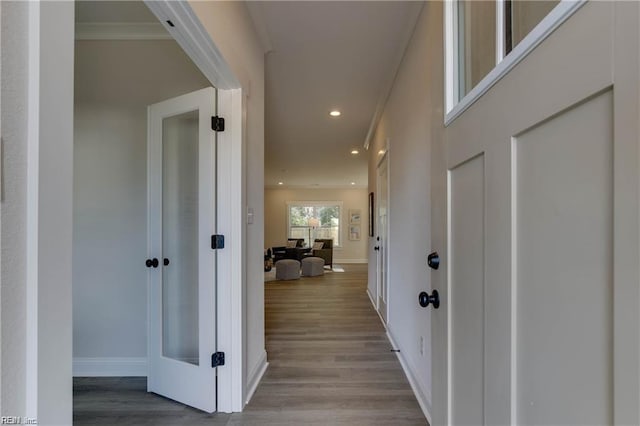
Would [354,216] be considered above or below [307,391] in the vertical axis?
above

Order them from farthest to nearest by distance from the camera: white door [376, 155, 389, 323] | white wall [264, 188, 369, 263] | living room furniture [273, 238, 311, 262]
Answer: white wall [264, 188, 369, 263]
living room furniture [273, 238, 311, 262]
white door [376, 155, 389, 323]

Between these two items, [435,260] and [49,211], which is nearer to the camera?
[49,211]

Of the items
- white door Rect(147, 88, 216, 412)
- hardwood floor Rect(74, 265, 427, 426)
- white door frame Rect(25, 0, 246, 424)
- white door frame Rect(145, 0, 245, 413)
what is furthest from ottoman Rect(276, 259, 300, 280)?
white door frame Rect(25, 0, 246, 424)

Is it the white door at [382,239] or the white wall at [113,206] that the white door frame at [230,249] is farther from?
the white door at [382,239]

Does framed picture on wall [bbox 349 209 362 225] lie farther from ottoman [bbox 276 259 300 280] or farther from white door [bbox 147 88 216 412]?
white door [bbox 147 88 216 412]

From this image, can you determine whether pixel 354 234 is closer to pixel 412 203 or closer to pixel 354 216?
pixel 354 216

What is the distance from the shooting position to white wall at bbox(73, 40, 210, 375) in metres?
2.46

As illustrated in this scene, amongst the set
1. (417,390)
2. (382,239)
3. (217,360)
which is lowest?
(417,390)

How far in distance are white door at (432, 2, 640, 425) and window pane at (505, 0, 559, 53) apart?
0.45 ft

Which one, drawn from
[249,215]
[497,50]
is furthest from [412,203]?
[497,50]

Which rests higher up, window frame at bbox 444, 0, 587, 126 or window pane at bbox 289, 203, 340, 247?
window frame at bbox 444, 0, 587, 126

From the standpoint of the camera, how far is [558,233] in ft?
1.84

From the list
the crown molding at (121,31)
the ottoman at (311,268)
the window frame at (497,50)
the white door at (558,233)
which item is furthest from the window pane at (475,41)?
the ottoman at (311,268)

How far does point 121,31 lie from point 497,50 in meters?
2.72
